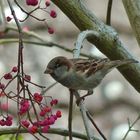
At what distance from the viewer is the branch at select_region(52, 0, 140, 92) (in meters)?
3.45

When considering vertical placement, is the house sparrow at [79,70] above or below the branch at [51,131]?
above

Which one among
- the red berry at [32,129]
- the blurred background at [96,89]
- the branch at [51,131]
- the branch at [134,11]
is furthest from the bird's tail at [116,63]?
the blurred background at [96,89]

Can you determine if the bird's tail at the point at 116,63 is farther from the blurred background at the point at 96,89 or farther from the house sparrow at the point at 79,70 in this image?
the blurred background at the point at 96,89

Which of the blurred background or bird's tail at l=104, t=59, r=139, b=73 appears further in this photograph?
the blurred background

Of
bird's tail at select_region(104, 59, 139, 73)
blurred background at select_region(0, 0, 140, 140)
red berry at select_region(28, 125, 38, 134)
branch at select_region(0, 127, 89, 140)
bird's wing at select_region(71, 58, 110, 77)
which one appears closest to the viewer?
red berry at select_region(28, 125, 38, 134)

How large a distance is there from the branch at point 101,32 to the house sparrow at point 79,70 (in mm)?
64

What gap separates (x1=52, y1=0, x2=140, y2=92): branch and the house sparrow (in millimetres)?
64

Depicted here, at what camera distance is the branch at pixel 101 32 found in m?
3.45

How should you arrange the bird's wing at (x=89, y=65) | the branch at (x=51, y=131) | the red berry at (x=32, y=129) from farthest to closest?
the bird's wing at (x=89, y=65) < the branch at (x=51, y=131) < the red berry at (x=32, y=129)

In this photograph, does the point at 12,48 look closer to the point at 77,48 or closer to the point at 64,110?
the point at 64,110

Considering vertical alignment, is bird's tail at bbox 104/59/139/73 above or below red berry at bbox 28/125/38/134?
above

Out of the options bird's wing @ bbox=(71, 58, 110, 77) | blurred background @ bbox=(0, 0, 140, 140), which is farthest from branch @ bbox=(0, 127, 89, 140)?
blurred background @ bbox=(0, 0, 140, 140)

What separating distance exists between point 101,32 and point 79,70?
1.44 feet

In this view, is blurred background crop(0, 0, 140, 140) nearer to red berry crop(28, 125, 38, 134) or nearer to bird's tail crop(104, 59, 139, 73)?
bird's tail crop(104, 59, 139, 73)
